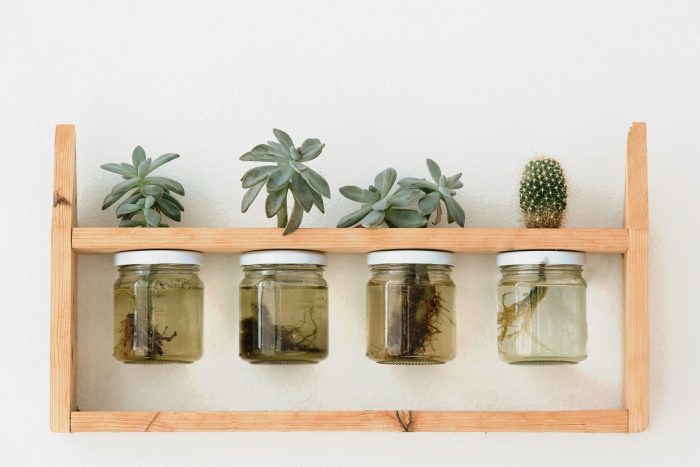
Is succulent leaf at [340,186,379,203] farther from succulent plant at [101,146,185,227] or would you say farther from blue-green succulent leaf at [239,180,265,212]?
succulent plant at [101,146,185,227]

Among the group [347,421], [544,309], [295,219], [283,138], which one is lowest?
[347,421]

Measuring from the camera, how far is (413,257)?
3.80 ft

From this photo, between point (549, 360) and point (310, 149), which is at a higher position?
point (310, 149)

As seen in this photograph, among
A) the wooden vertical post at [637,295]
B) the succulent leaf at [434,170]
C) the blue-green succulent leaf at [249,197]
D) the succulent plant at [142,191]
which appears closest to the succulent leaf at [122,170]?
the succulent plant at [142,191]

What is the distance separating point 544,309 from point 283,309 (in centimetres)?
32

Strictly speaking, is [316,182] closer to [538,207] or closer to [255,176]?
[255,176]

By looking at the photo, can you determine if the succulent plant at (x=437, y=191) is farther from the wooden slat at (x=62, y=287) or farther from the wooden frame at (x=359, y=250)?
the wooden slat at (x=62, y=287)

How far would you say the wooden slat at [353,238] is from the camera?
1164 mm

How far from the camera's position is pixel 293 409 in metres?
1.24

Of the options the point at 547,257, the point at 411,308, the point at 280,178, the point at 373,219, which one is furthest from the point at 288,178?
the point at 547,257

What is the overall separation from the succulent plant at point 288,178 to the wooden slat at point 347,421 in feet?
0.75

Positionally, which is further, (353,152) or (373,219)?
(353,152)

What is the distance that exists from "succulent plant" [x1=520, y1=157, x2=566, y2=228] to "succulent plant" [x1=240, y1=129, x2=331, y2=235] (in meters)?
0.25

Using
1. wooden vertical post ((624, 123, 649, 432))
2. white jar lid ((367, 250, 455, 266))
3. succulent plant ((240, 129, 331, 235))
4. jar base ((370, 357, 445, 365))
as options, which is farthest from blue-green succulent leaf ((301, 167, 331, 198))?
wooden vertical post ((624, 123, 649, 432))
